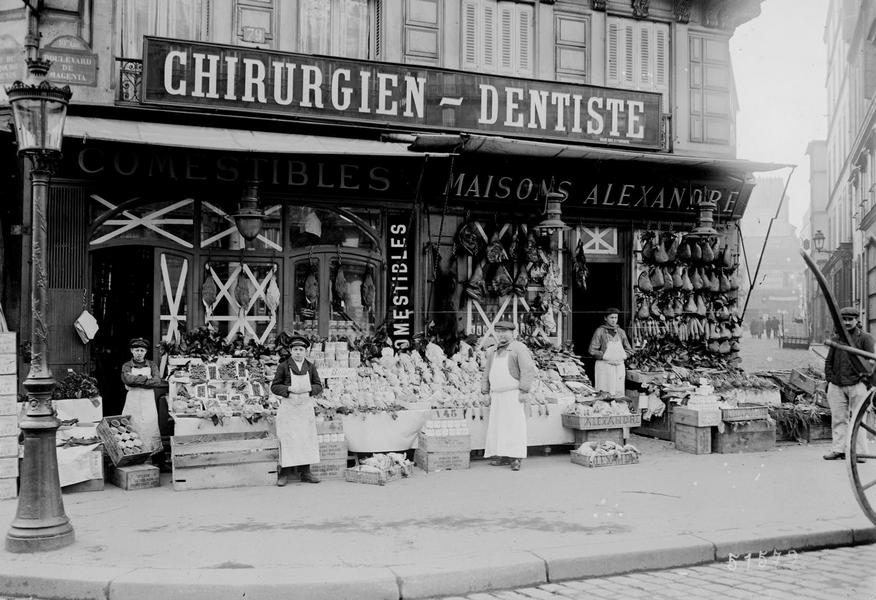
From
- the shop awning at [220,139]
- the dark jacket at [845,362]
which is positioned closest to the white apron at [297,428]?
the shop awning at [220,139]

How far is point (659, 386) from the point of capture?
1258 cm

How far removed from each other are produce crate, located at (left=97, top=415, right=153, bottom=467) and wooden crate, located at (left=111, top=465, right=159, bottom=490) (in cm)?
11

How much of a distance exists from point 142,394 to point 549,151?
618cm

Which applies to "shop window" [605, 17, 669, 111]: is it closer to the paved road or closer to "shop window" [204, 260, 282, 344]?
"shop window" [204, 260, 282, 344]

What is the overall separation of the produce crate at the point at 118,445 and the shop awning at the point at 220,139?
3.24m

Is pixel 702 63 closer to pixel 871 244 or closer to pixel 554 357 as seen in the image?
pixel 554 357

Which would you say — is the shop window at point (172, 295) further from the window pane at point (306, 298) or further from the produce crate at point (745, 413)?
the produce crate at point (745, 413)

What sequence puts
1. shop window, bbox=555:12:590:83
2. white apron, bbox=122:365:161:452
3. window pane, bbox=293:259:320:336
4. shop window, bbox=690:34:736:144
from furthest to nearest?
shop window, bbox=690:34:736:144
shop window, bbox=555:12:590:83
window pane, bbox=293:259:320:336
white apron, bbox=122:365:161:452

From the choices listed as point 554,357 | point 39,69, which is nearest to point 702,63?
point 554,357

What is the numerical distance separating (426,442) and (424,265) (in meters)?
3.76

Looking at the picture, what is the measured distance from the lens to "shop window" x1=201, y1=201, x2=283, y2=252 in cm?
1201

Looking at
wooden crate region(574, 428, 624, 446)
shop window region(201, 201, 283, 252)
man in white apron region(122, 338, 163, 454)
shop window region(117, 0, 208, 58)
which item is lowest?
wooden crate region(574, 428, 624, 446)

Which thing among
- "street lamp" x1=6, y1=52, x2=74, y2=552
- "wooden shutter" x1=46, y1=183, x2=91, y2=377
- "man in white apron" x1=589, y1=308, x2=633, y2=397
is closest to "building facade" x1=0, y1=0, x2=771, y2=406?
"wooden shutter" x1=46, y1=183, x2=91, y2=377

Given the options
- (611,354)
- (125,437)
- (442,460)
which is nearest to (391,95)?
(611,354)
